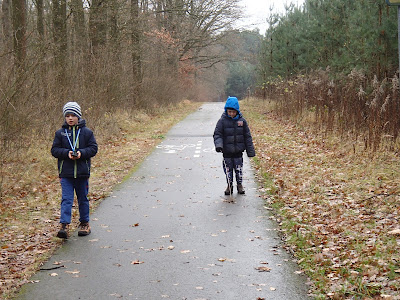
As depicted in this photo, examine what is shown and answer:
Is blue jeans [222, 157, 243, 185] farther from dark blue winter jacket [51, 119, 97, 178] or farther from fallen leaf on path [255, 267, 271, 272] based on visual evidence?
fallen leaf on path [255, 267, 271, 272]

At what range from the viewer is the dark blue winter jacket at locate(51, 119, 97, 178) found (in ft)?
23.7

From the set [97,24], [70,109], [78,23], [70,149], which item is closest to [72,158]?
[70,149]

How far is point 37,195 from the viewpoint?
33.3ft

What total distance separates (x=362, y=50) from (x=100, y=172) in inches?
410

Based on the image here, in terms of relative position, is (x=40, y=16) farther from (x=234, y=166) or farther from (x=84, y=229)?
(x=84, y=229)

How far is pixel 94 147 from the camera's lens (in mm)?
7398

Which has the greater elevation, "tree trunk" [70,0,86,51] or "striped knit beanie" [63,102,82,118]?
"tree trunk" [70,0,86,51]

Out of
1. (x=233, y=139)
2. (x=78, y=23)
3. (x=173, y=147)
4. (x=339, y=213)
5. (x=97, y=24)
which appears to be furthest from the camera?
(x=97, y=24)

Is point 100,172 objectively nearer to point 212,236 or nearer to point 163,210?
point 163,210

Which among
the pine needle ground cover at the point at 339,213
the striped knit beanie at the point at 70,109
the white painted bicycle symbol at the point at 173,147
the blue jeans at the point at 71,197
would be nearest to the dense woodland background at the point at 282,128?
the pine needle ground cover at the point at 339,213

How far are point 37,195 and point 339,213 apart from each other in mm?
5616

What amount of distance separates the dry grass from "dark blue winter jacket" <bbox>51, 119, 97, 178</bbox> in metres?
0.93

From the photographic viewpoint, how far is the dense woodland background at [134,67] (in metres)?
11.8

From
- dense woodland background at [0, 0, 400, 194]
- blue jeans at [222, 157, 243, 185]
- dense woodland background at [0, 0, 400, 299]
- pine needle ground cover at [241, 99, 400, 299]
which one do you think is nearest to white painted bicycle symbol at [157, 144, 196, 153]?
dense woodland background at [0, 0, 400, 299]
